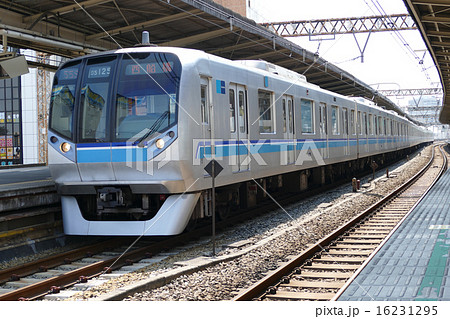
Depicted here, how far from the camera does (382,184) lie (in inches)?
781

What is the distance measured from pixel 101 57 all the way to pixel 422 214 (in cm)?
732

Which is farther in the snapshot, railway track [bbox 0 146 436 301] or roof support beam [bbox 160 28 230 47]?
roof support beam [bbox 160 28 230 47]

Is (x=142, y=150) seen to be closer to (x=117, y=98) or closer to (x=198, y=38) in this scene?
(x=117, y=98)

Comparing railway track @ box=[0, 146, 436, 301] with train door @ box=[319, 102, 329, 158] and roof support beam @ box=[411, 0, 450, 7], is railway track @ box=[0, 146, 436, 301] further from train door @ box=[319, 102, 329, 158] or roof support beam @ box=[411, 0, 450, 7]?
train door @ box=[319, 102, 329, 158]

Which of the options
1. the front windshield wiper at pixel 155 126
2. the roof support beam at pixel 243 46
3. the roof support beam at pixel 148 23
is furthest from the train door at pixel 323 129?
the front windshield wiper at pixel 155 126

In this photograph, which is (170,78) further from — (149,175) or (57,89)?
(57,89)

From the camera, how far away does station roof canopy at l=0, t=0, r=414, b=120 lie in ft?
40.0

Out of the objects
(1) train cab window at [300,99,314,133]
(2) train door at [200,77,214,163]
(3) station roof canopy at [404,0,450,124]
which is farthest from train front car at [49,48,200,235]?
(1) train cab window at [300,99,314,133]

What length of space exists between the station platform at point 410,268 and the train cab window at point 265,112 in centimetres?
324

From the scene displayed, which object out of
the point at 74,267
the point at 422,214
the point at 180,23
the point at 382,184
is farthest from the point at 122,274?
the point at 382,184

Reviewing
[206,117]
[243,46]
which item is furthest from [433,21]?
[206,117]

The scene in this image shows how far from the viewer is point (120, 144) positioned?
8594 mm

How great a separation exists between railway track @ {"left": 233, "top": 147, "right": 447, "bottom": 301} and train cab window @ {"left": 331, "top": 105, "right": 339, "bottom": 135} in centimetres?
514

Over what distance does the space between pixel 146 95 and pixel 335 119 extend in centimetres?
1040
